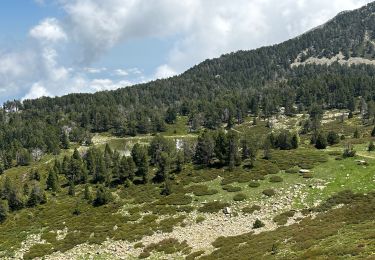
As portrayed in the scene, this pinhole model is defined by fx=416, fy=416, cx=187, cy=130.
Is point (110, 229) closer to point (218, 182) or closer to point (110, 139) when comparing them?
point (218, 182)

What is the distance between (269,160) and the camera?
81.6m

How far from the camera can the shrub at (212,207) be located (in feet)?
205

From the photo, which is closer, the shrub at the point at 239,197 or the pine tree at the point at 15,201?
the shrub at the point at 239,197

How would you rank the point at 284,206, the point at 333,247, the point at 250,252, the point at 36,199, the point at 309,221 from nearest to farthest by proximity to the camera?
the point at 333,247 → the point at 250,252 → the point at 309,221 → the point at 284,206 → the point at 36,199

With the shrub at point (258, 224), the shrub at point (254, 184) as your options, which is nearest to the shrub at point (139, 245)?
the shrub at point (258, 224)

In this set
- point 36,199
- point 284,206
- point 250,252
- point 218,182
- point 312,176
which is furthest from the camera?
point 36,199

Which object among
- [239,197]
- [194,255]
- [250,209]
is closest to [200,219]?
[250,209]

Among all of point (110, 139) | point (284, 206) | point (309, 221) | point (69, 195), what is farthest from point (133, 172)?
point (110, 139)

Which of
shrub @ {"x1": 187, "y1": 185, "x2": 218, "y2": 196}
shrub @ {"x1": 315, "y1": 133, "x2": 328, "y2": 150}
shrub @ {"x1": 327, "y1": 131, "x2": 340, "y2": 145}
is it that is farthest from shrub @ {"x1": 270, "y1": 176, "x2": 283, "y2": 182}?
shrub @ {"x1": 327, "y1": 131, "x2": 340, "y2": 145}

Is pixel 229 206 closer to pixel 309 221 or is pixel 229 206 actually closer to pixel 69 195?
pixel 309 221

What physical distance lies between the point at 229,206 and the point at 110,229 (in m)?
18.2

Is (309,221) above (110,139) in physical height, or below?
below

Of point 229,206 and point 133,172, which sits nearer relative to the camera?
point 229,206

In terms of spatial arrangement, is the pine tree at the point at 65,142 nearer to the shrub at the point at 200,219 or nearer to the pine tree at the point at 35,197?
the pine tree at the point at 35,197
